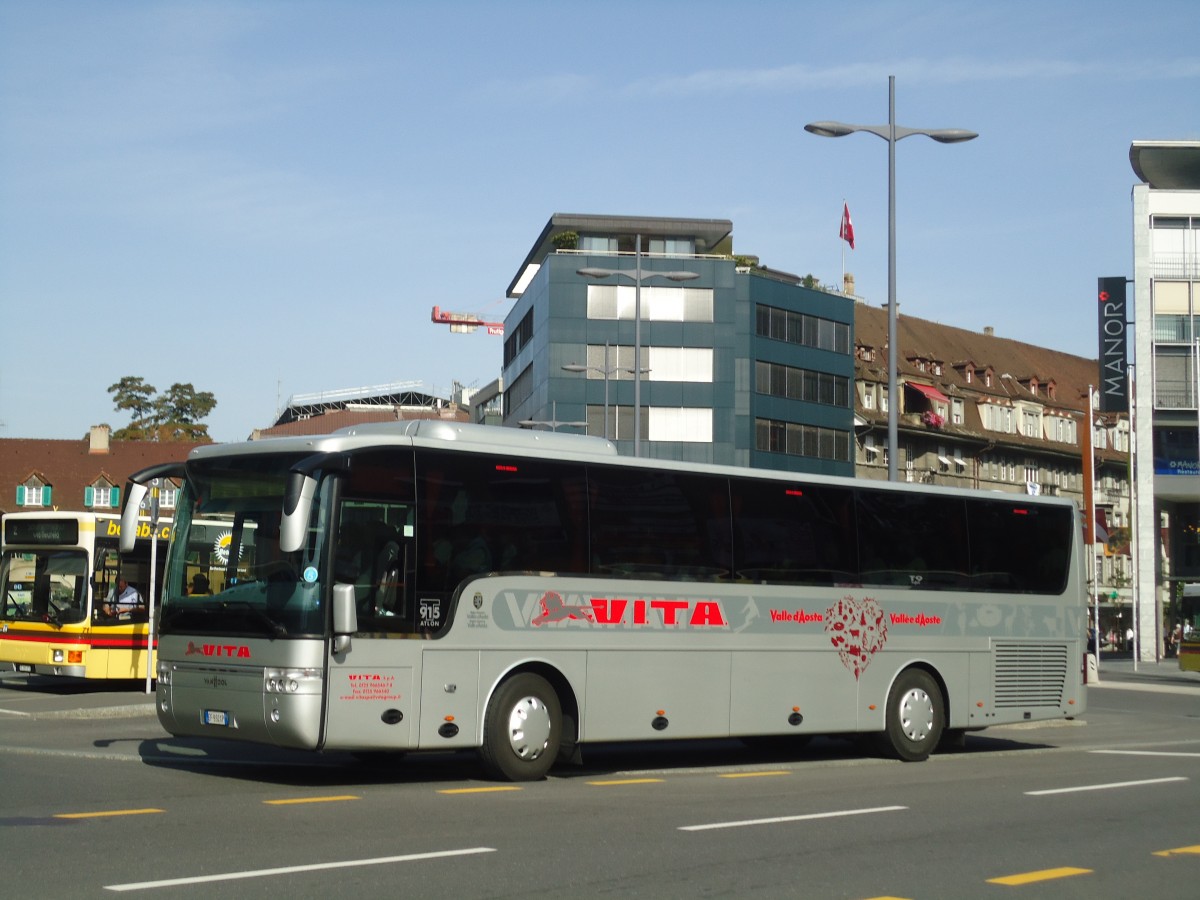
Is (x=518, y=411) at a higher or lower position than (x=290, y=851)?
higher

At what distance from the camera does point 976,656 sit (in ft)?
65.3

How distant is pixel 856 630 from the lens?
18.5 meters

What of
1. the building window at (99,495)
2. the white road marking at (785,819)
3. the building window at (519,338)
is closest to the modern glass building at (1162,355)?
the building window at (519,338)

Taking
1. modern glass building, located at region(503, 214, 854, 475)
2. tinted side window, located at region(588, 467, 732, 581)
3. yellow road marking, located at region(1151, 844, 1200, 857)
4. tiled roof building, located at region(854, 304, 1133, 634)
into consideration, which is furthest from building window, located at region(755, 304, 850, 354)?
yellow road marking, located at region(1151, 844, 1200, 857)

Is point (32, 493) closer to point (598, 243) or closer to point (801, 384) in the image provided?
point (598, 243)

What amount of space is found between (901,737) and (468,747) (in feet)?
21.3

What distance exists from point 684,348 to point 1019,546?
61.2 m

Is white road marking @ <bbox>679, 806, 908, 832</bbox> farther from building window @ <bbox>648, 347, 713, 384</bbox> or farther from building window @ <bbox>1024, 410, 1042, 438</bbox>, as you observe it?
building window @ <bbox>1024, 410, 1042, 438</bbox>

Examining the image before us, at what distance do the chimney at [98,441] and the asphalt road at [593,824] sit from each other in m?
88.1

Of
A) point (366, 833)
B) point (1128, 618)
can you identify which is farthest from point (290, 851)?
point (1128, 618)

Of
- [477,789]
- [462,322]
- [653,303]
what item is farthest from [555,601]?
[462,322]

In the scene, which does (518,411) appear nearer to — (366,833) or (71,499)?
(71,499)

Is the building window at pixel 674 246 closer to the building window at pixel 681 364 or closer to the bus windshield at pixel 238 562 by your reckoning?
the building window at pixel 681 364

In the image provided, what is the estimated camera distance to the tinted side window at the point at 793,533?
17.5 metres
